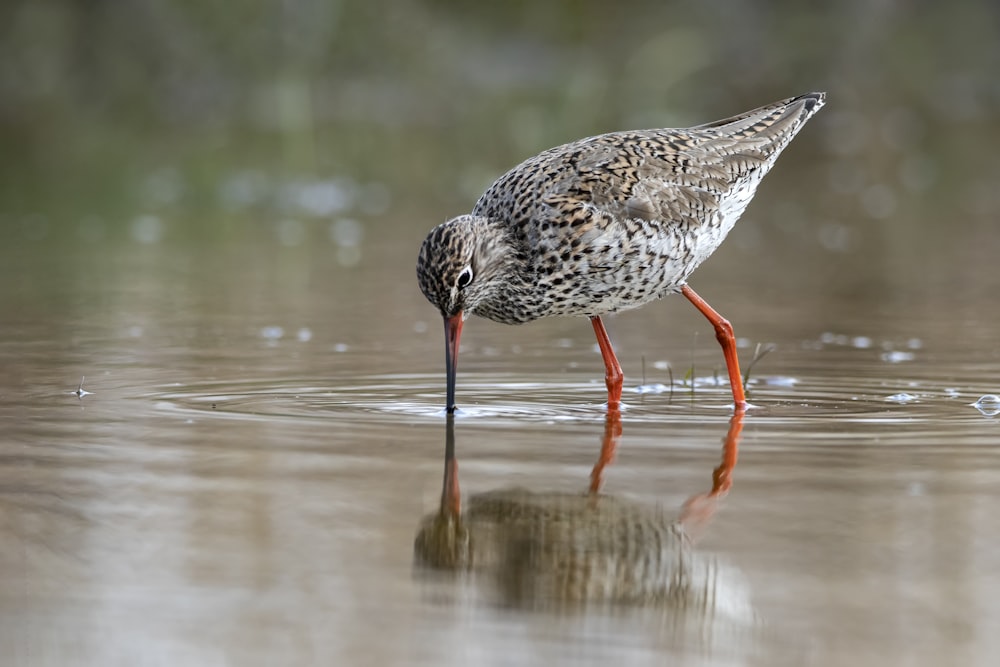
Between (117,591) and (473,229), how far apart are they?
124 inches

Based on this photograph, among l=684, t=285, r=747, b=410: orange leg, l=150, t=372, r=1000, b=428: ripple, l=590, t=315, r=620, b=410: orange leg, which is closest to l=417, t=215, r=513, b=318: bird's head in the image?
l=150, t=372, r=1000, b=428: ripple

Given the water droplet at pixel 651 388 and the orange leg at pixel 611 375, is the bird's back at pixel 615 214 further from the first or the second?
the water droplet at pixel 651 388

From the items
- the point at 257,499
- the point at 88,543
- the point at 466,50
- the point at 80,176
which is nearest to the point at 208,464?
the point at 257,499

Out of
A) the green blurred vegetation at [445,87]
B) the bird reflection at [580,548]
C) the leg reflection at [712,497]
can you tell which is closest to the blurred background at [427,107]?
the green blurred vegetation at [445,87]

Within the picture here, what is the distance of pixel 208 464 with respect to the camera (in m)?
5.57

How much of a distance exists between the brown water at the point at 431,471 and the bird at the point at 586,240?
1.26 ft

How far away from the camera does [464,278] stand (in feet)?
22.2

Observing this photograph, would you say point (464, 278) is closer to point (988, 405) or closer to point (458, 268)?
point (458, 268)

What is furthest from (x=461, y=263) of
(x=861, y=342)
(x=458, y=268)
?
(x=861, y=342)

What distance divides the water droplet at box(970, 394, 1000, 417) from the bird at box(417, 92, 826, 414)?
3.32ft

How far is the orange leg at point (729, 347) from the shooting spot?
6965 millimetres

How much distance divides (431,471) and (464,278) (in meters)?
1.46

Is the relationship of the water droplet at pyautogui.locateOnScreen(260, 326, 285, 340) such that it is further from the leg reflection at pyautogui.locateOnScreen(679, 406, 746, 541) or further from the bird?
the leg reflection at pyautogui.locateOnScreen(679, 406, 746, 541)

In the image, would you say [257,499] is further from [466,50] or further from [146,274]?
[466,50]
